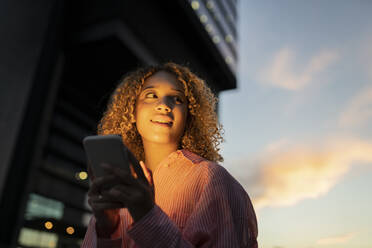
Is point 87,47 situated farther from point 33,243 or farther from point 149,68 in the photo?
point 33,243

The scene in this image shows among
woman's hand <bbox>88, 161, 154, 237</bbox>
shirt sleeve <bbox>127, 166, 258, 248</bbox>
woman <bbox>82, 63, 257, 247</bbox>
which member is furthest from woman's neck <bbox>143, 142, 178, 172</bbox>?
woman's hand <bbox>88, 161, 154, 237</bbox>

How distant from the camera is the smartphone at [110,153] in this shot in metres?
1.00

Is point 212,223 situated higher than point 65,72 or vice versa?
point 65,72

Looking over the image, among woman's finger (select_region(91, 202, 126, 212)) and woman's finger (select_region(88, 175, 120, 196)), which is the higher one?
woman's finger (select_region(88, 175, 120, 196))

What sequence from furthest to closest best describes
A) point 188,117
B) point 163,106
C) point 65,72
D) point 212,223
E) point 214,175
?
point 65,72
point 188,117
point 163,106
point 214,175
point 212,223

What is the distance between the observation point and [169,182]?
1502 millimetres

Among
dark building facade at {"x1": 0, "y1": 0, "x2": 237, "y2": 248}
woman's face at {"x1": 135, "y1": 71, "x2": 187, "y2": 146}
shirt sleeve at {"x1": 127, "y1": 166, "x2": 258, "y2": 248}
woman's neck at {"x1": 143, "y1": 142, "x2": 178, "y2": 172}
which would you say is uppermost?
dark building facade at {"x1": 0, "y1": 0, "x2": 237, "y2": 248}

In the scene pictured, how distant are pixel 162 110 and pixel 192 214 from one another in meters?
0.66

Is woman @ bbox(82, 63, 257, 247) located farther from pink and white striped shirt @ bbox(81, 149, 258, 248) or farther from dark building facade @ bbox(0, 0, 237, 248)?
dark building facade @ bbox(0, 0, 237, 248)

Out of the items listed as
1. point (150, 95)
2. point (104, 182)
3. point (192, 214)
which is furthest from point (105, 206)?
point (150, 95)

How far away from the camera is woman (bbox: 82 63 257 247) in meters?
1.03

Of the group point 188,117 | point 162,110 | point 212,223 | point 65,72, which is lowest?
point 212,223

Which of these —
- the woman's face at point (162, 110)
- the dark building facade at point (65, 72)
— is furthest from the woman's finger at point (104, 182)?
the dark building facade at point (65, 72)

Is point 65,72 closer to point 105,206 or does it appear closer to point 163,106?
point 163,106
